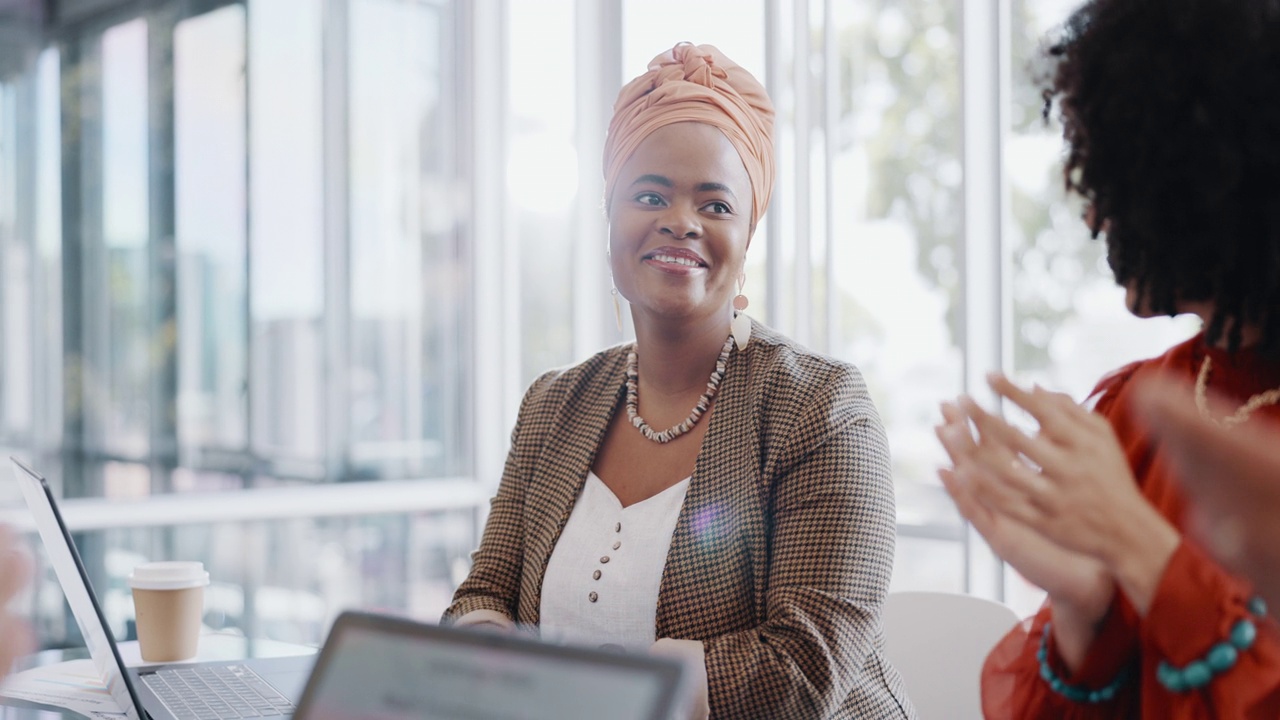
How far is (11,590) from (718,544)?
3.06 feet

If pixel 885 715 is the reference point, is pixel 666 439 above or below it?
above

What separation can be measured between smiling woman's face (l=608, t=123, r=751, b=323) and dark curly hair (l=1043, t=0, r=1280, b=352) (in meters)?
0.90

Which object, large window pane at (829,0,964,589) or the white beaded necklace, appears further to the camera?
large window pane at (829,0,964,589)

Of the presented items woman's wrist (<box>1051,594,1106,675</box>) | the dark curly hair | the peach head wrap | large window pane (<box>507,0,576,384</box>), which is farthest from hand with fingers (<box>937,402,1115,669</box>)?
large window pane (<box>507,0,576,384</box>)

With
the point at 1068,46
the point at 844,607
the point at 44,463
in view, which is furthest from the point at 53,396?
the point at 1068,46

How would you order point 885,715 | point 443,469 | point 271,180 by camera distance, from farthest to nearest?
point 443,469 → point 271,180 → point 885,715

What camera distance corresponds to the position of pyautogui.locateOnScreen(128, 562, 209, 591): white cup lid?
5.67ft

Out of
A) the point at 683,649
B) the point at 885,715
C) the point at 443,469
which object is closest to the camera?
the point at 683,649

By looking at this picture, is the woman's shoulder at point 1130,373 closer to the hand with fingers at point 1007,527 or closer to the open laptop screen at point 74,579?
the hand with fingers at point 1007,527

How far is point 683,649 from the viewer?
1464 millimetres

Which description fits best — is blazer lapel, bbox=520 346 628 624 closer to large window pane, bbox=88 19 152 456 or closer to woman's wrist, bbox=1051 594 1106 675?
woman's wrist, bbox=1051 594 1106 675

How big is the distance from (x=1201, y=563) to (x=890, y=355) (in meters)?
2.22

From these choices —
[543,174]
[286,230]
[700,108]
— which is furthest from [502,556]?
[543,174]

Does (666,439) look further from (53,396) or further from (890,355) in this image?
(53,396)
